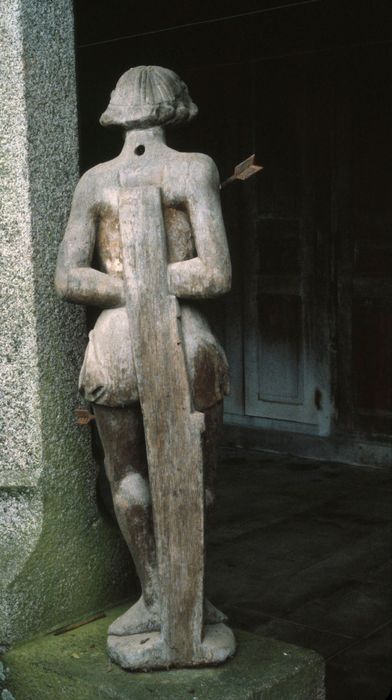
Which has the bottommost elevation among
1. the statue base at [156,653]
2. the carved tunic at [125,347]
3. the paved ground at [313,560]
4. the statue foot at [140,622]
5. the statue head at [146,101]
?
the paved ground at [313,560]

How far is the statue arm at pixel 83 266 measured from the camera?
253cm

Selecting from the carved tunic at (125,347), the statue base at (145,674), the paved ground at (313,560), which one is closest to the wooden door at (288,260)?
the paved ground at (313,560)

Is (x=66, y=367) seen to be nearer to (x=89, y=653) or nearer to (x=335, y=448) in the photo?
(x=89, y=653)

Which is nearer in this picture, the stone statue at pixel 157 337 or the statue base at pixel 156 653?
the stone statue at pixel 157 337

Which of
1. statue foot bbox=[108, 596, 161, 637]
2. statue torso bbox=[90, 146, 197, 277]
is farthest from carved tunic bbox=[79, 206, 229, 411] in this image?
statue foot bbox=[108, 596, 161, 637]

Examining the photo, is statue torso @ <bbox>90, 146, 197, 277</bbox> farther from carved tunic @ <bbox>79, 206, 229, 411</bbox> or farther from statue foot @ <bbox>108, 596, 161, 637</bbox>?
statue foot @ <bbox>108, 596, 161, 637</bbox>

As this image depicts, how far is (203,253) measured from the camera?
2.49m

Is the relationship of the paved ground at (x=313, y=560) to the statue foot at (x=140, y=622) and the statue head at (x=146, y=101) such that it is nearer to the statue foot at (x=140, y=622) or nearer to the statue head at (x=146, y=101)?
the statue foot at (x=140, y=622)

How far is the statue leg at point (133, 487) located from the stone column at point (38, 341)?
11.4 inches

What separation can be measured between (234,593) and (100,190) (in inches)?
98.7

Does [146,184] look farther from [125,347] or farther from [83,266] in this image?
[125,347]

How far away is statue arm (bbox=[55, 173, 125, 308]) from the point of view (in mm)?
2533

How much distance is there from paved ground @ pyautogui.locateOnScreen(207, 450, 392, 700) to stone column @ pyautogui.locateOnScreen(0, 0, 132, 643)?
4.26 ft

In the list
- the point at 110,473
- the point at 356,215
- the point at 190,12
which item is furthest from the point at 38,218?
the point at 356,215
